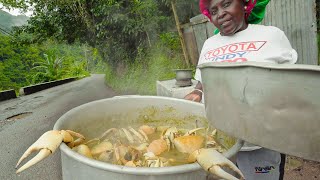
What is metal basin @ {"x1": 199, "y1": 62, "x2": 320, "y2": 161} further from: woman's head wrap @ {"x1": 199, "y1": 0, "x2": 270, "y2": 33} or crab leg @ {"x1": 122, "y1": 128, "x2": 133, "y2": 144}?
woman's head wrap @ {"x1": 199, "y1": 0, "x2": 270, "y2": 33}

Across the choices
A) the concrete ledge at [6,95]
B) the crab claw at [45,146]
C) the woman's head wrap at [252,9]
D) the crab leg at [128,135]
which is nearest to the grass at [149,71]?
the concrete ledge at [6,95]

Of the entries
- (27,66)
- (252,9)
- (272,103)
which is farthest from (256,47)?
(27,66)

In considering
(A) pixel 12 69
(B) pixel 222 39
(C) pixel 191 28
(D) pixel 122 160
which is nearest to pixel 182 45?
(C) pixel 191 28

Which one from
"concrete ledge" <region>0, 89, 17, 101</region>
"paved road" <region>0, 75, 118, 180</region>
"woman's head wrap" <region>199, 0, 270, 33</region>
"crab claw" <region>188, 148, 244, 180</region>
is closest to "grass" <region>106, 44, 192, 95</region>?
"paved road" <region>0, 75, 118, 180</region>

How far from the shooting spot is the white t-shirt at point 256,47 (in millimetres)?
1304

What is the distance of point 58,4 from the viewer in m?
11.6

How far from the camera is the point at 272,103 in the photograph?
0.58 metres

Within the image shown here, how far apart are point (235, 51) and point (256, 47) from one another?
4.6 inches

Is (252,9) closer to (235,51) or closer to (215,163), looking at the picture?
(235,51)

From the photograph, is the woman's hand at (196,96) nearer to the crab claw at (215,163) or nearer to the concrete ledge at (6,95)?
the crab claw at (215,163)

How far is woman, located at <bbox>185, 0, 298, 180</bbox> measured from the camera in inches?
52.2

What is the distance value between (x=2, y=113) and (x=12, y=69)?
811 inches

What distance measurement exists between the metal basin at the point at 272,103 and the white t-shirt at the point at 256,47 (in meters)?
0.71

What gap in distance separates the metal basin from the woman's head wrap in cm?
98
